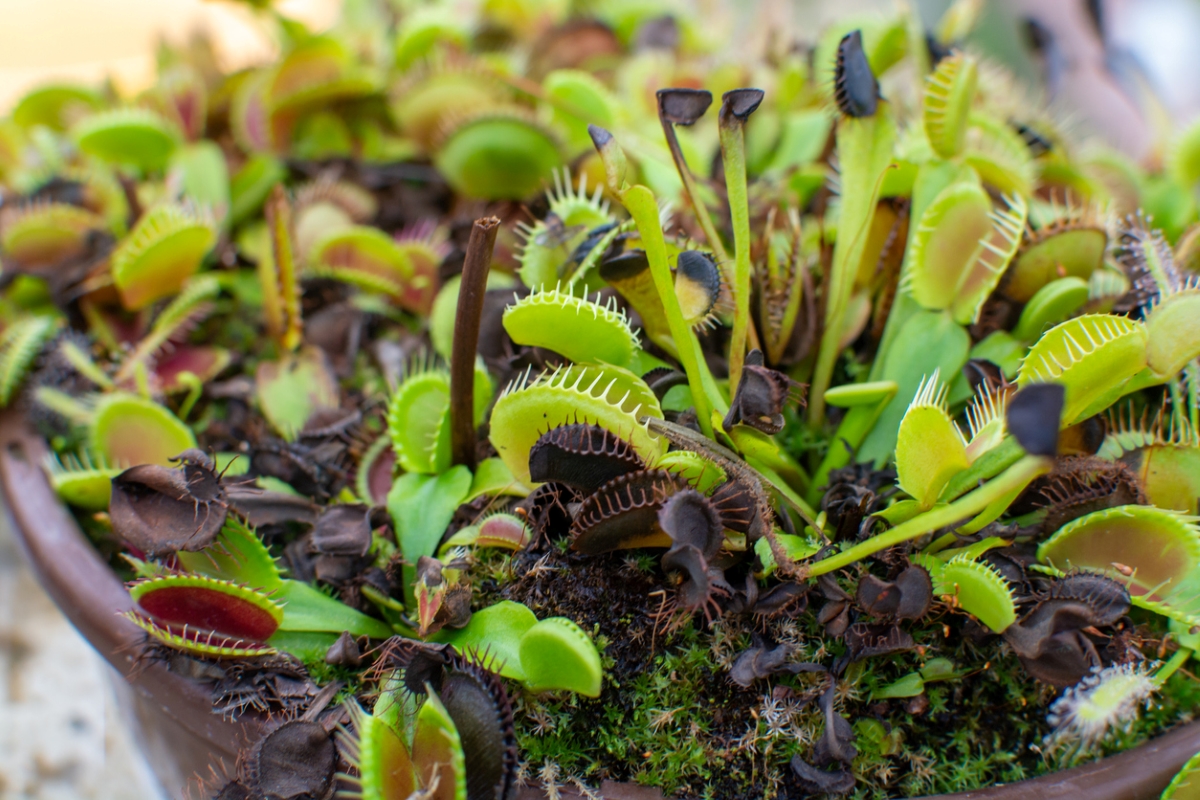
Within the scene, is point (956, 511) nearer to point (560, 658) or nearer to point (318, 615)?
point (560, 658)

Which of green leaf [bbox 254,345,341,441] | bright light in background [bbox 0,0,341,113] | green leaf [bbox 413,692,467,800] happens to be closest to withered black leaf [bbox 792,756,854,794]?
green leaf [bbox 413,692,467,800]

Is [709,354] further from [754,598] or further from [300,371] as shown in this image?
[300,371]

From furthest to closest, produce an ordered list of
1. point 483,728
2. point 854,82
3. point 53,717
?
point 53,717 < point 854,82 < point 483,728

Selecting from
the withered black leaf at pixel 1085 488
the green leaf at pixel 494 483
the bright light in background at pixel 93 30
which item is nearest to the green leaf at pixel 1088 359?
the withered black leaf at pixel 1085 488

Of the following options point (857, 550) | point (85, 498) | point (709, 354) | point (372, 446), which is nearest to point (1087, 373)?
point (857, 550)

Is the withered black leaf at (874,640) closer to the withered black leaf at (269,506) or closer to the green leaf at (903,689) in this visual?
the green leaf at (903,689)

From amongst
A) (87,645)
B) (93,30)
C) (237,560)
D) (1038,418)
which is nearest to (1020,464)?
(1038,418)
